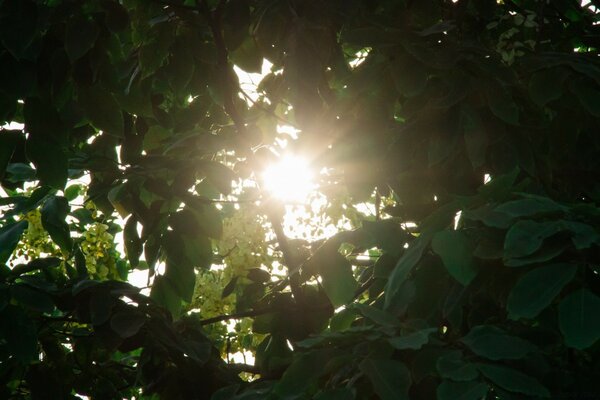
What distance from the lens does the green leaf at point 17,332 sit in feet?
5.93

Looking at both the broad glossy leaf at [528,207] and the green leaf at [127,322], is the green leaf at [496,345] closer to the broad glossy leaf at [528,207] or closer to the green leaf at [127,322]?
the broad glossy leaf at [528,207]

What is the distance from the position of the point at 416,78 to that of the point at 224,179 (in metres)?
0.67

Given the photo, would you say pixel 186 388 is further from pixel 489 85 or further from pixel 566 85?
pixel 566 85

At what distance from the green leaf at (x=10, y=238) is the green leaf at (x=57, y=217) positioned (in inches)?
7.5

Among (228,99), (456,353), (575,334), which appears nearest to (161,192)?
(228,99)

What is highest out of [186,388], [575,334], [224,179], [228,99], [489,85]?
[228,99]

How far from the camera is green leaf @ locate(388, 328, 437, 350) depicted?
119cm

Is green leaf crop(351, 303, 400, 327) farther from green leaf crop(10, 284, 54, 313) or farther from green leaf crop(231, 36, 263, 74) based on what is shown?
green leaf crop(231, 36, 263, 74)

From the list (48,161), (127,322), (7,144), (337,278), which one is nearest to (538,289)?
(337,278)

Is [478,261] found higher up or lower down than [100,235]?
lower down

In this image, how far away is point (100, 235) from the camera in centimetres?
319

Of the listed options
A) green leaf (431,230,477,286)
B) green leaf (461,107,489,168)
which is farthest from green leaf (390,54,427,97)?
green leaf (431,230,477,286)

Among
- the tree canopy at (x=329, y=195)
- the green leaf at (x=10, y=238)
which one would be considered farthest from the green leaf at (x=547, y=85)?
the green leaf at (x=10, y=238)

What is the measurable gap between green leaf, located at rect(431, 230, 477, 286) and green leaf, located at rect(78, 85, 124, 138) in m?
0.89
